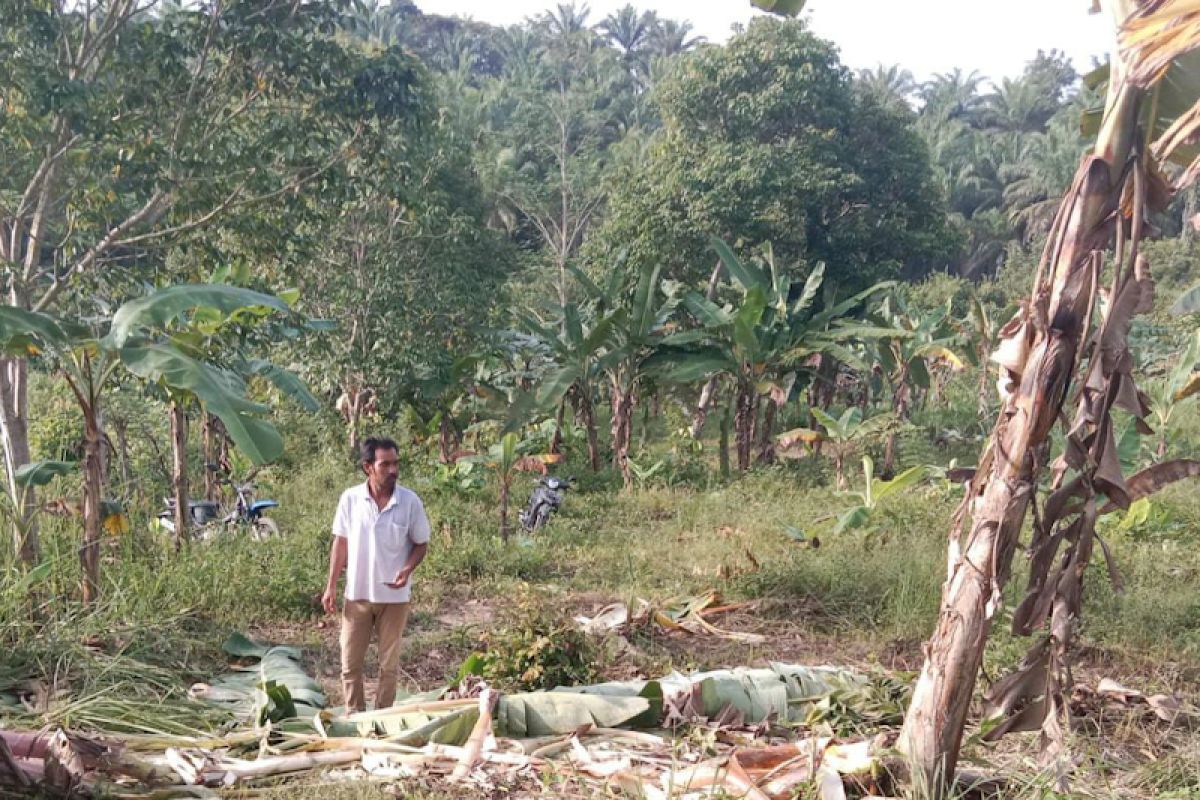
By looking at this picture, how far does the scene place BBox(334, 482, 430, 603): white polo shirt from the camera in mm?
4395

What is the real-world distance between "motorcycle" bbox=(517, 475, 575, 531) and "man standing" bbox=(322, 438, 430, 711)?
4.20 meters

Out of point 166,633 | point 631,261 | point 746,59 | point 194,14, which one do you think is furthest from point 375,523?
point 746,59

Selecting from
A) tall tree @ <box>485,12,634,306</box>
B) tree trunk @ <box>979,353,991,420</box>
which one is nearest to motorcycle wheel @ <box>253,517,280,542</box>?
tree trunk @ <box>979,353,991,420</box>

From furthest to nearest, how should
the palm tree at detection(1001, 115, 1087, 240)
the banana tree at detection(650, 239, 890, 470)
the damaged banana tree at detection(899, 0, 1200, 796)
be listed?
the palm tree at detection(1001, 115, 1087, 240)
the banana tree at detection(650, 239, 890, 470)
the damaged banana tree at detection(899, 0, 1200, 796)

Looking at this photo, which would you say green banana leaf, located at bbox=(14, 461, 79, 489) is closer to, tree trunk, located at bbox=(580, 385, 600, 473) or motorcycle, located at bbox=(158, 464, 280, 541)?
motorcycle, located at bbox=(158, 464, 280, 541)

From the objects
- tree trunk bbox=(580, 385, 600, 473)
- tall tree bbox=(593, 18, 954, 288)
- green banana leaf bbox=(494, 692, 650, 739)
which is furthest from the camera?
tall tree bbox=(593, 18, 954, 288)

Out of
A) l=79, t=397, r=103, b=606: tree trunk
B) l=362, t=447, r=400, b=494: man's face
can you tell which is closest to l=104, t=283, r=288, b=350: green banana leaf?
l=79, t=397, r=103, b=606: tree trunk

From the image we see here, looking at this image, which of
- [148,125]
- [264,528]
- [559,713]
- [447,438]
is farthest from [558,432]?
[559,713]

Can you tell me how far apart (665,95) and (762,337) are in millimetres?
6812

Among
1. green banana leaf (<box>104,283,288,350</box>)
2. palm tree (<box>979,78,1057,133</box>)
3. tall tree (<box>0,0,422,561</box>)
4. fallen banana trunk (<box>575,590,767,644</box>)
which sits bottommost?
fallen banana trunk (<box>575,590,767,644</box>)

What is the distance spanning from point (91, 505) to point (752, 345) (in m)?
Result: 7.10

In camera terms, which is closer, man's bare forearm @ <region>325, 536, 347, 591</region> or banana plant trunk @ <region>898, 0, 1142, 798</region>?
banana plant trunk @ <region>898, 0, 1142, 798</region>

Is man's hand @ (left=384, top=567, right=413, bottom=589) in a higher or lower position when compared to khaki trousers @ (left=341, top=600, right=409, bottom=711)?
higher

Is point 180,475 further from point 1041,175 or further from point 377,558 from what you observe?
point 1041,175
